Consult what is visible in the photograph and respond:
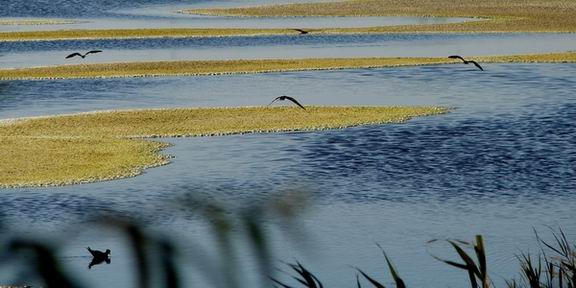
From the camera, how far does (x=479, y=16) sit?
64438mm

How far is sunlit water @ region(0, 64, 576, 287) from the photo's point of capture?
15.1 meters

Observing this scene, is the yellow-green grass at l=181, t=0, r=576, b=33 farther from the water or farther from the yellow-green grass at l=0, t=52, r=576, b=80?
the yellow-green grass at l=0, t=52, r=576, b=80

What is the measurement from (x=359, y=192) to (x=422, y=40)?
33.5m

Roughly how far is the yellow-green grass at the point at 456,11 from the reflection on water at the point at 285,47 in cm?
293

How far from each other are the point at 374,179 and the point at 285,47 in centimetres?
3045

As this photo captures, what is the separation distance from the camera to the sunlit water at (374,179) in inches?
595

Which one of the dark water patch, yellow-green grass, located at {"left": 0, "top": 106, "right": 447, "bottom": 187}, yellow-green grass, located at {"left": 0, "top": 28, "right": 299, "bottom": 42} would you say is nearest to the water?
yellow-green grass, located at {"left": 0, "top": 106, "right": 447, "bottom": 187}

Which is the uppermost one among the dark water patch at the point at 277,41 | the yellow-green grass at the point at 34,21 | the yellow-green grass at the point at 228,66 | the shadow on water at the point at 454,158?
the yellow-green grass at the point at 34,21

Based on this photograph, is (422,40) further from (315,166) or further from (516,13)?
(315,166)

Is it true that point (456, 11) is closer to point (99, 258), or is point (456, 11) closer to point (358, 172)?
point (358, 172)

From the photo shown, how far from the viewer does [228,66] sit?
42.5m

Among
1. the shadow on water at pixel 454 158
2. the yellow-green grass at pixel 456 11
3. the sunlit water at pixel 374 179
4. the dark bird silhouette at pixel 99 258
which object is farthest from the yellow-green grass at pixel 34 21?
the dark bird silhouette at pixel 99 258

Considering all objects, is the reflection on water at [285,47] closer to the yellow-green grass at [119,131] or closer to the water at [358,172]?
the water at [358,172]

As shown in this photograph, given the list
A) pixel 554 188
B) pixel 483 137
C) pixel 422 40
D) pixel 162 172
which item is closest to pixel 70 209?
pixel 162 172
